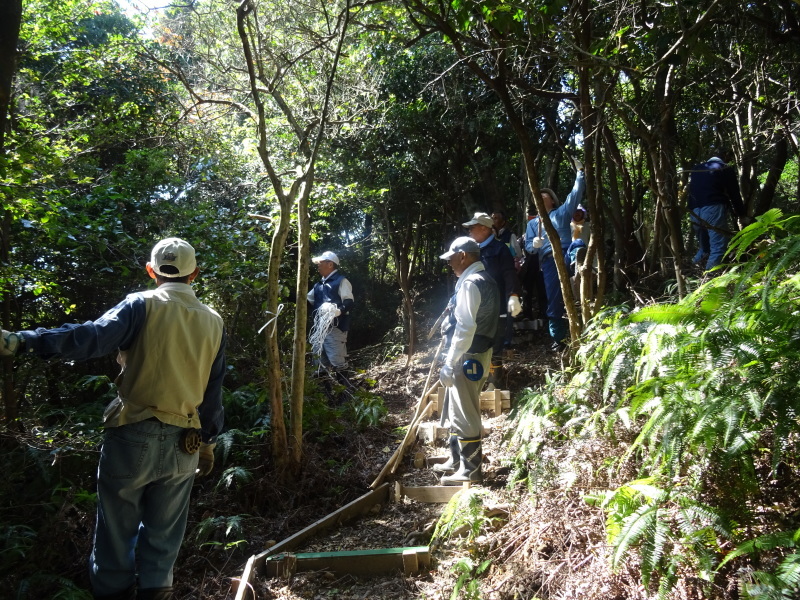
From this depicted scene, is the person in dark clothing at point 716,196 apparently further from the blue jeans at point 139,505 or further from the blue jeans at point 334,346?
the blue jeans at point 139,505

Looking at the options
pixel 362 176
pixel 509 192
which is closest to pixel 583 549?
pixel 362 176

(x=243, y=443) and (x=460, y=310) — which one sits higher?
(x=460, y=310)

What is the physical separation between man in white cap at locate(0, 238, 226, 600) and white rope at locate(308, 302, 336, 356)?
4311 millimetres

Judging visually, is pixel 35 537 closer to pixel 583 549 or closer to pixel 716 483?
pixel 583 549

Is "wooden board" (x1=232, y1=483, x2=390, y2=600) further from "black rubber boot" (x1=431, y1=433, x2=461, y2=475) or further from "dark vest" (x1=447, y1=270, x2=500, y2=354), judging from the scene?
"dark vest" (x1=447, y1=270, x2=500, y2=354)

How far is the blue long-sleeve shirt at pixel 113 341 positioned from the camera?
2.93m

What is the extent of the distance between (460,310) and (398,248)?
7.56 m

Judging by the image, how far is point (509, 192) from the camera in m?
13.5

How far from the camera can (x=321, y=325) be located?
8.09m

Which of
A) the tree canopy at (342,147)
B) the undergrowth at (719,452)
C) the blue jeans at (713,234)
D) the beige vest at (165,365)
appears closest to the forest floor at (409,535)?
the undergrowth at (719,452)

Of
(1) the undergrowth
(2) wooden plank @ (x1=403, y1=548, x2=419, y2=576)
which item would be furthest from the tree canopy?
(2) wooden plank @ (x1=403, y1=548, x2=419, y2=576)

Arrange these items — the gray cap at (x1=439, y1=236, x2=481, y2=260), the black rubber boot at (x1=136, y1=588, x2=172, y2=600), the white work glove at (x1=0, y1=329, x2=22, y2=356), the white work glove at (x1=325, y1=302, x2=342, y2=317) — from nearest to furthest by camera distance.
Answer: the white work glove at (x1=0, y1=329, x2=22, y2=356), the black rubber boot at (x1=136, y1=588, x2=172, y2=600), the gray cap at (x1=439, y1=236, x2=481, y2=260), the white work glove at (x1=325, y1=302, x2=342, y2=317)

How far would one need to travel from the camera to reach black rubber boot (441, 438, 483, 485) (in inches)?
205

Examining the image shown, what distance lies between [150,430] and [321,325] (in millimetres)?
4707
